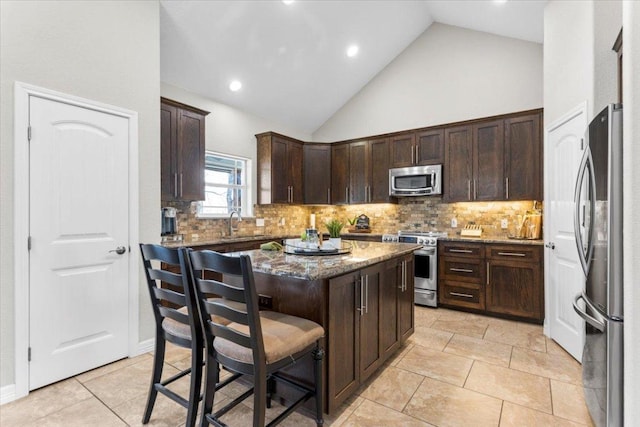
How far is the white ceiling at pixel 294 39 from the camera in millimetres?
3604

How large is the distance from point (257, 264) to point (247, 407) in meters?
0.98

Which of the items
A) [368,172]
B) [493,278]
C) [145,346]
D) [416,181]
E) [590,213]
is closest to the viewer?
[590,213]

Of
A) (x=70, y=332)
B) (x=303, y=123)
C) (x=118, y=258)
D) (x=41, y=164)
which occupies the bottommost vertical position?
(x=70, y=332)

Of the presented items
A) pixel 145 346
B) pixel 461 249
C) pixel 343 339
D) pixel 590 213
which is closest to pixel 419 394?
pixel 343 339

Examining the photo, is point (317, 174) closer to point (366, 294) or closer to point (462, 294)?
point (462, 294)

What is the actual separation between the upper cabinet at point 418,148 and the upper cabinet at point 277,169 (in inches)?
68.4

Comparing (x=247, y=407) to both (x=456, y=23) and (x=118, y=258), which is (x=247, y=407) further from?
(x=456, y=23)

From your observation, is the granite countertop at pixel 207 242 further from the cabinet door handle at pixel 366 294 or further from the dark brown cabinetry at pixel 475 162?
the dark brown cabinetry at pixel 475 162

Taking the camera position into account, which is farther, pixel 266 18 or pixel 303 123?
pixel 303 123

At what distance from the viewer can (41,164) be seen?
91.4 inches

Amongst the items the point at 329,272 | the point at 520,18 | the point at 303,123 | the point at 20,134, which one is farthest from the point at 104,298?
the point at 520,18

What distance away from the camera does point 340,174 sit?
5695mm

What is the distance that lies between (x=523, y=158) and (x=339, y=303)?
137 inches

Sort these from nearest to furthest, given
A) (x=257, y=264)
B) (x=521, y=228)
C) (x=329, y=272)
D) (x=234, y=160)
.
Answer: (x=329, y=272) → (x=257, y=264) → (x=521, y=228) → (x=234, y=160)
